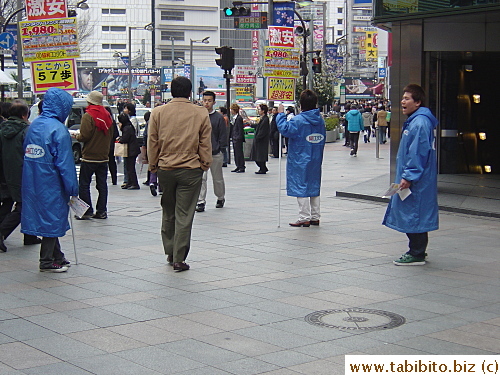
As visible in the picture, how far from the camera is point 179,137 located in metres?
8.05

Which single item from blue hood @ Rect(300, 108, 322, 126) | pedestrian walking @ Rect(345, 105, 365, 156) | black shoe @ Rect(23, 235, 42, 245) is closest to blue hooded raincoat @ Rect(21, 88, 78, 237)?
black shoe @ Rect(23, 235, 42, 245)

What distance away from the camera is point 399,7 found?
14.1 meters

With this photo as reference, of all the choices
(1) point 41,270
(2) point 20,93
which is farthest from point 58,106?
(2) point 20,93

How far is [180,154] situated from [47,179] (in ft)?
4.25

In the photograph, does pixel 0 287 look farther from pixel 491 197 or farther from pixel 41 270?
pixel 491 197

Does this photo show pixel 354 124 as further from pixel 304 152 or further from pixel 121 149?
pixel 304 152

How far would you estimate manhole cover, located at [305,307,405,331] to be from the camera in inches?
239

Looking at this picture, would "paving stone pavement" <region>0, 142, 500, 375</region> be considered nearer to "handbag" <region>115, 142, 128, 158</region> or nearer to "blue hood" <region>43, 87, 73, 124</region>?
"blue hood" <region>43, 87, 73, 124</region>

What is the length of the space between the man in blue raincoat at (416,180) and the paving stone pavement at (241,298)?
335mm

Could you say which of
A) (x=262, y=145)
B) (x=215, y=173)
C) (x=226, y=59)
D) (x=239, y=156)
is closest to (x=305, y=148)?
(x=215, y=173)

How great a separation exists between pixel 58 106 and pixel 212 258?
229cm

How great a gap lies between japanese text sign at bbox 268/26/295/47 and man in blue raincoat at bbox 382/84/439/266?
20.1 ft

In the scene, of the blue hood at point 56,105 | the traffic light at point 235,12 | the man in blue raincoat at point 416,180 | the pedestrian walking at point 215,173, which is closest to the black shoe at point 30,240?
the blue hood at point 56,105

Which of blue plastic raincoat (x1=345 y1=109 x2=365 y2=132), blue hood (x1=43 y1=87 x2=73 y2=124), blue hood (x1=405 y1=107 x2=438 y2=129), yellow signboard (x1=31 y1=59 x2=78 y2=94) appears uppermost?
yellow signboard (x1=31 y1=59 x2=78 y2=94)
